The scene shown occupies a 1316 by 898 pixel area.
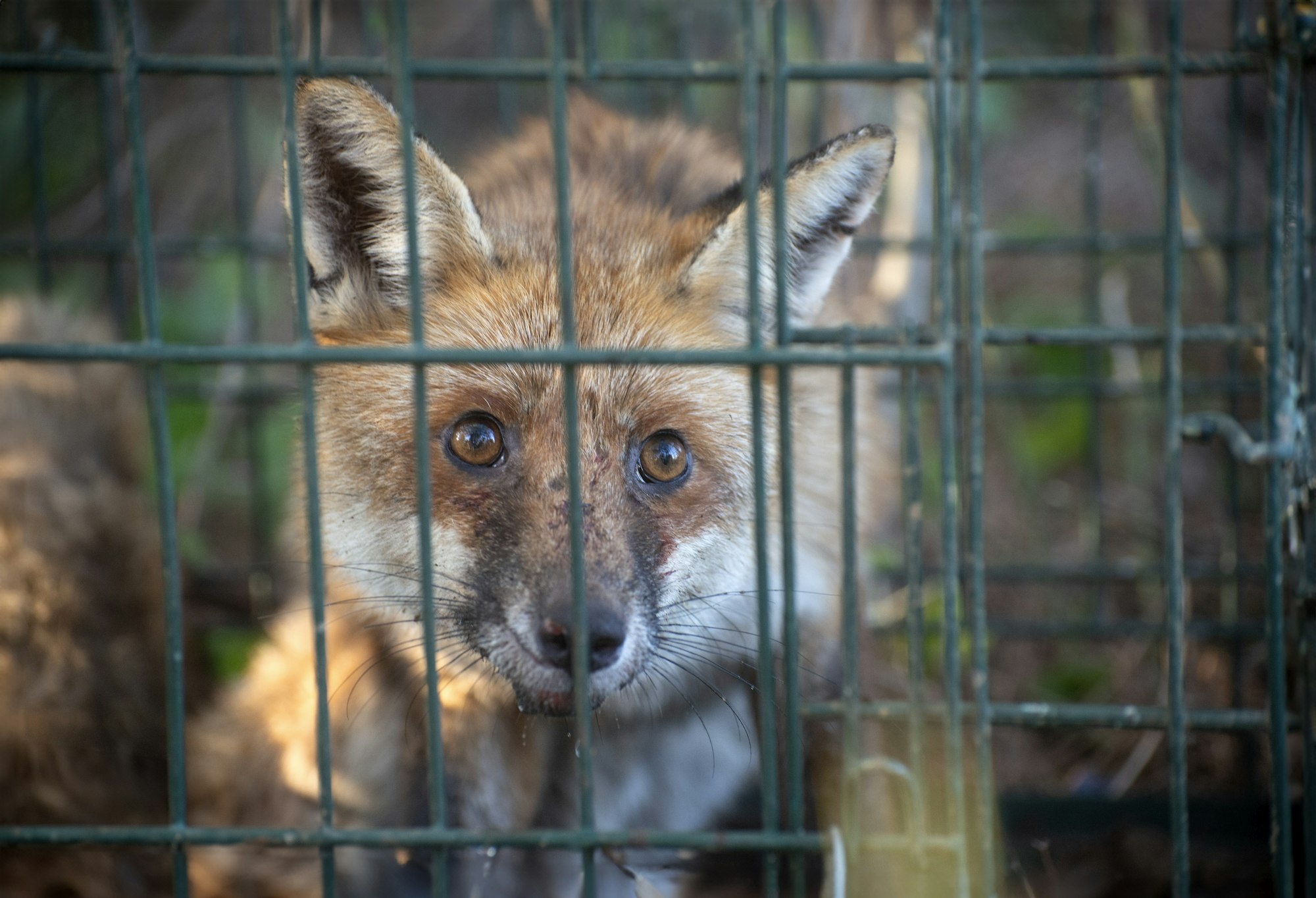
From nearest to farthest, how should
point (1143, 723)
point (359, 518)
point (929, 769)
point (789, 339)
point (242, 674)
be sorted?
point (789, 339) < point (1143, 723) < point (359, 518) < point (929, 769) < point (242, 674)

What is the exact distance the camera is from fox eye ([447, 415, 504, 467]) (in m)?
2.30

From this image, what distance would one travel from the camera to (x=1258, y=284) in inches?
200

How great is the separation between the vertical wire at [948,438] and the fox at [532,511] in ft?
0.94

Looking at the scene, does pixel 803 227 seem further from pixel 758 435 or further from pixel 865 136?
pixel 758 435

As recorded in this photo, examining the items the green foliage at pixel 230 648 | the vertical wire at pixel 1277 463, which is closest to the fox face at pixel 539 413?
the vertical wire at pixel 1277 463

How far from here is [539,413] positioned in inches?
90.0

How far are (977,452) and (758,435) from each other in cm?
40

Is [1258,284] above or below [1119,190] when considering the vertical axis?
below

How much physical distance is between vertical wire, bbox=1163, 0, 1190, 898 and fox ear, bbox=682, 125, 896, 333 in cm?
52

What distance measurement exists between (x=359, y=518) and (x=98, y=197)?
410cm

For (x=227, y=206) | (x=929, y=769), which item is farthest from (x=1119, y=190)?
(x=227, y=206)

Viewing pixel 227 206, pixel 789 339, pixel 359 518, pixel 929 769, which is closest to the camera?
pixel 789 339

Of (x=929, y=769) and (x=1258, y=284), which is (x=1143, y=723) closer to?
(x=929, y=769)

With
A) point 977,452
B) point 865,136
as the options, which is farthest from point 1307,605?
point 865,136
